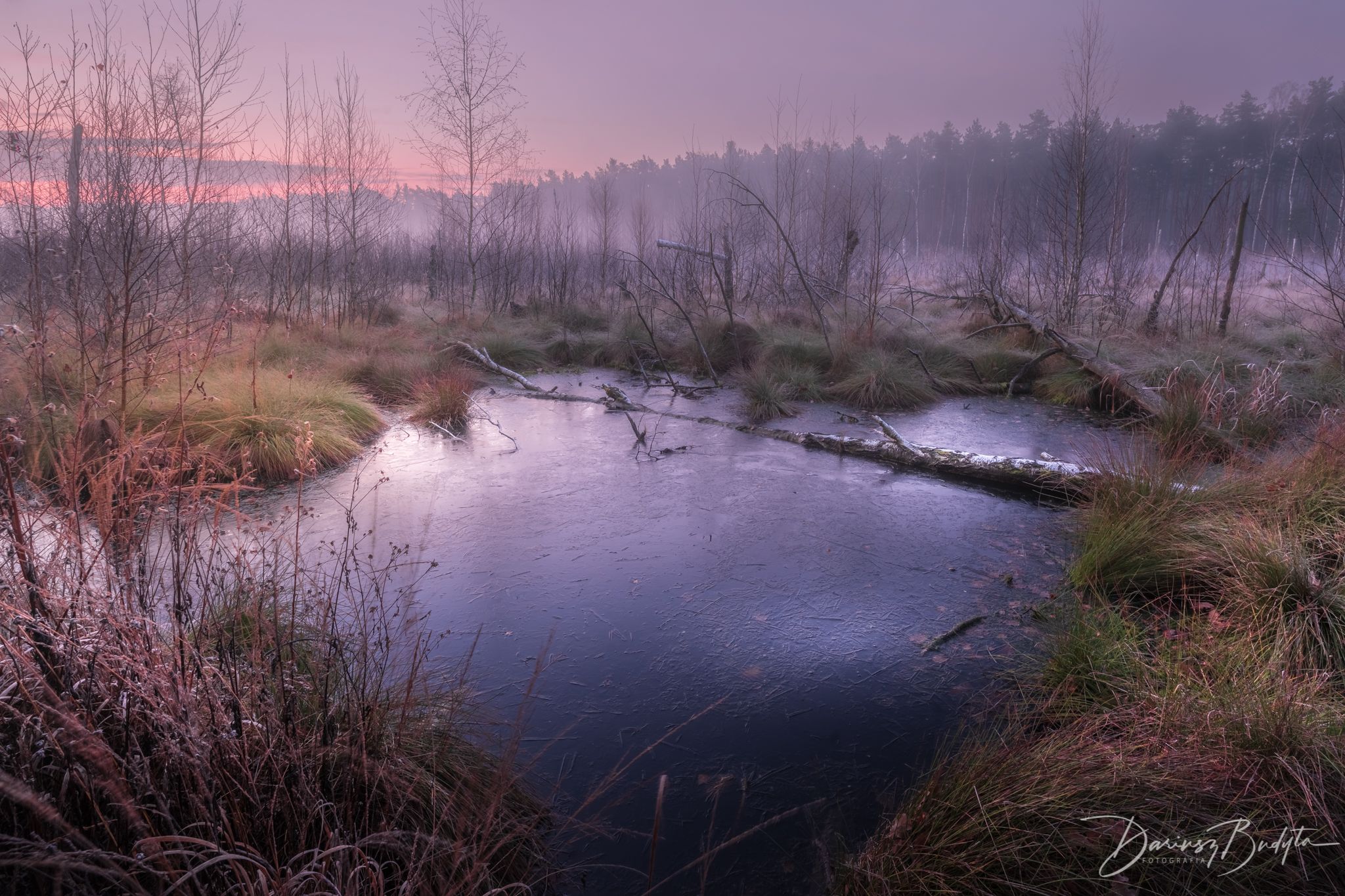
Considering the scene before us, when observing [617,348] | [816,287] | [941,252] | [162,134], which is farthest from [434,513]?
[941,252]

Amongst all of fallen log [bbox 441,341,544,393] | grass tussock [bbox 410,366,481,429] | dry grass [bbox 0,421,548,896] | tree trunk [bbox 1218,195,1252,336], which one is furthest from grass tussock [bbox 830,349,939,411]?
dry grass [bbox 0,421,548,896]

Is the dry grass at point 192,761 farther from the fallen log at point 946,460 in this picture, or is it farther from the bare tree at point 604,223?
the bare tree at point 604,223

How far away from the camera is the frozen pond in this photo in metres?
2.64

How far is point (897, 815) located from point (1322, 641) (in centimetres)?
189

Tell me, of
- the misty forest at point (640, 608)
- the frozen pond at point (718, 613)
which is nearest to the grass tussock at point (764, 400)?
the misty forest at point (640, 608)

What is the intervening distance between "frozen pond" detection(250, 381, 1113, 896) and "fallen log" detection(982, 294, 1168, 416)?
3.61 ft

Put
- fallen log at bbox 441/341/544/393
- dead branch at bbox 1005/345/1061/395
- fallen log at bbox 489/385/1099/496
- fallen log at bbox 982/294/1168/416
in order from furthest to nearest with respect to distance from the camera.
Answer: fallen log at bbox 441/341/544/393 → dead branch at bbox 1005/345/1061/395 → fallen log at bbox 982/294/1168/416 → fallen log at bbox 489/385/1099/496

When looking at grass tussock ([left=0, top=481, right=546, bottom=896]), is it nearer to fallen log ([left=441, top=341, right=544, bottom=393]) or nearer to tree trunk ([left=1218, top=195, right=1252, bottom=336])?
fallen log ([left=441, top=341, right=544, bottom=393])

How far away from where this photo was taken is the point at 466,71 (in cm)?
1548

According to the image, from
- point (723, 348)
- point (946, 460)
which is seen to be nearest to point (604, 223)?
point (723, 348)

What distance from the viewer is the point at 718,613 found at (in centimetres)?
405

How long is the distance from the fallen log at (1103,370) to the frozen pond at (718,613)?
3.61ft

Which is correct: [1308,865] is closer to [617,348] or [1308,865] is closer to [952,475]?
[952,475]

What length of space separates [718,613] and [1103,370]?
702 centimetres
